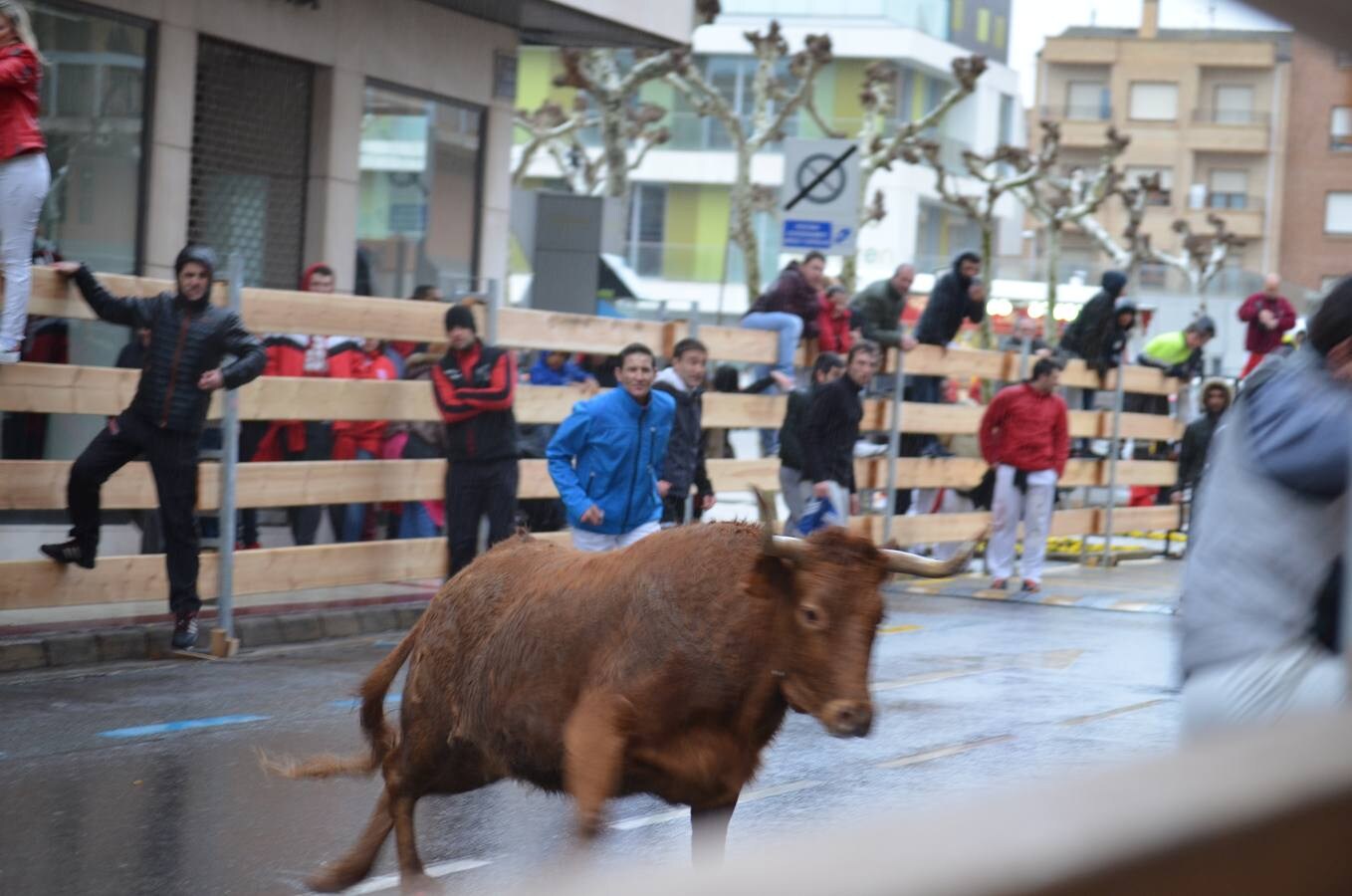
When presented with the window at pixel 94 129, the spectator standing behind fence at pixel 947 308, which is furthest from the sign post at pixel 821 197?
the window at pixel 94 129

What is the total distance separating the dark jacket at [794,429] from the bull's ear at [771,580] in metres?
10.9

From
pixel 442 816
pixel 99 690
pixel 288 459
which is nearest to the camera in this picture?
pixel 442 816

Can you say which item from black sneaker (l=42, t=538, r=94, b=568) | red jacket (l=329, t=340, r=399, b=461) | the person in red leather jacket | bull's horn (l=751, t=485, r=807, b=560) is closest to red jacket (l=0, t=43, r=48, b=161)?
the person in red leather jacket

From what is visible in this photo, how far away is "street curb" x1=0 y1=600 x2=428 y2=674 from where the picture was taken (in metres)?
11.0

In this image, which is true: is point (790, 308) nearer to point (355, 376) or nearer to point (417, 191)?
point (417, 191)

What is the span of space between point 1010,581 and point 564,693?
43.9 feet

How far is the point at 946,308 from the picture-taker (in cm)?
1969

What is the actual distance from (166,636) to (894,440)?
8.65 m

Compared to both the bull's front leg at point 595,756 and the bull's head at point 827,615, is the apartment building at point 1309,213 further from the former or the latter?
the bull's front leg at point 595,756

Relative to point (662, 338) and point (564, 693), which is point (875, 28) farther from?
point (564, 693)

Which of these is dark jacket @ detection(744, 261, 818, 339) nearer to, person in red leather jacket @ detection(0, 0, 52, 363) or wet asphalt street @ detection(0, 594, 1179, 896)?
wet asphalt street @ detection(0, 594, 1179, 896)

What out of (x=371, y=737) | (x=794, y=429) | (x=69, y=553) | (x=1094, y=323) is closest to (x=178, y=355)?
(x=69, y=553)

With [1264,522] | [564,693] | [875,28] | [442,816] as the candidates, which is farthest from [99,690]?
[875,28]

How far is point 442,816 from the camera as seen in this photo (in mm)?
8047
